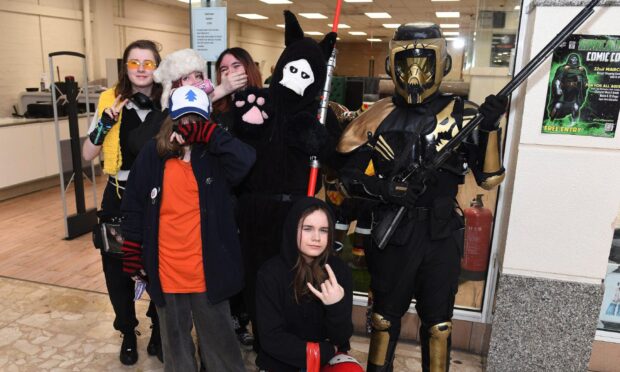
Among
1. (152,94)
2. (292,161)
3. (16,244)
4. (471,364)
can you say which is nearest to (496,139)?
(292,161)

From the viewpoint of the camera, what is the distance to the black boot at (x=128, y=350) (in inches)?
93.0

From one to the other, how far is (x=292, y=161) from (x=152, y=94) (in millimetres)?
757

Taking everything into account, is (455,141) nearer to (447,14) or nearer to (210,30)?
(210,30)

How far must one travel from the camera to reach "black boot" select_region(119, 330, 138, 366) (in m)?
2.36

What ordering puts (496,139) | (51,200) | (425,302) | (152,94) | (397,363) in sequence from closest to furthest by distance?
(496,139) < (425,302) < (152,94) < (397,363) < (51,200)

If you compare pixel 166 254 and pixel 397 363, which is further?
pixel 397 363

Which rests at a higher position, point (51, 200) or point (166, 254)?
point (166, 254)

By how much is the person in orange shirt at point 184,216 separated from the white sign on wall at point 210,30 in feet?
3.00

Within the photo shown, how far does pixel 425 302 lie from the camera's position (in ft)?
6.08

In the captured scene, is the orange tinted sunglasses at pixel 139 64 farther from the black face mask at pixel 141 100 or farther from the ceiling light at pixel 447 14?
the ceiling light at pixel 447 14

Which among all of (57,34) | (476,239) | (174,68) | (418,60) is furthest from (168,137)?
(57,34)

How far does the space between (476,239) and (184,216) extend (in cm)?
177

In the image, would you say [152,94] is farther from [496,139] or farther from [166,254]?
[496,139]

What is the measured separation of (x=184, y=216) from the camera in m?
1.76
